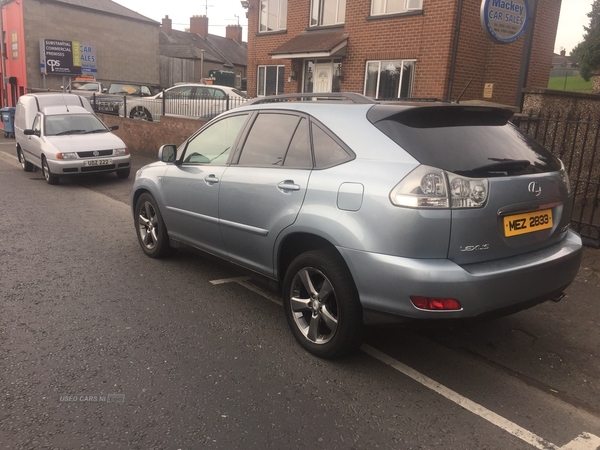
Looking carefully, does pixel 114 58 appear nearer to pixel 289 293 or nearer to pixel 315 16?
pixel 315 16

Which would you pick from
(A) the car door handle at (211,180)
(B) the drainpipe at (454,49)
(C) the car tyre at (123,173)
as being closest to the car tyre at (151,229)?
(A) the car door handle at (211,180)

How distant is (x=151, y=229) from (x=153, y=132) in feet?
33.5

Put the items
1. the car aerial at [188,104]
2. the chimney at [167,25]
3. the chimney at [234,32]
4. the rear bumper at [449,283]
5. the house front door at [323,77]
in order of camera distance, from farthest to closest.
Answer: the chimney at [234,32] < the chimney at [167,25] < the house front door at [323,77] < the car aerial at [188,104] < the rear bumper at [449,283]

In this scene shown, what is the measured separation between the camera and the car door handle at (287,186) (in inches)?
143

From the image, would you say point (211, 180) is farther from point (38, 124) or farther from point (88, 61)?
point (88, 61)

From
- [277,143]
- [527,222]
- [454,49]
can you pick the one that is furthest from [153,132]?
[527,222]

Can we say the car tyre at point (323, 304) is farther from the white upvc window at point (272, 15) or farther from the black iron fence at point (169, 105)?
the white upvc window at point (272, 15)

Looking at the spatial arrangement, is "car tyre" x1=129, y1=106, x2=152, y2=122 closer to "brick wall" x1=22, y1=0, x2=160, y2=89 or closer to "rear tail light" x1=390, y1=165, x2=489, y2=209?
"brick wall" x1=22, y1=0, x2=160, y2=89

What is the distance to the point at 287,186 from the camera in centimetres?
371

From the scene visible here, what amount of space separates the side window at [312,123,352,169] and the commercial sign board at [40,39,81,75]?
95.2ft

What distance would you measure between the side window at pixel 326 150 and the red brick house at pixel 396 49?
28.4 feet

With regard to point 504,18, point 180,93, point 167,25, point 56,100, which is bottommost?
point 56,100

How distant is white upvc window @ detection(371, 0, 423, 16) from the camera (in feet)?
43.5

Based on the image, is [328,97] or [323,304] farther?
[328,97]
